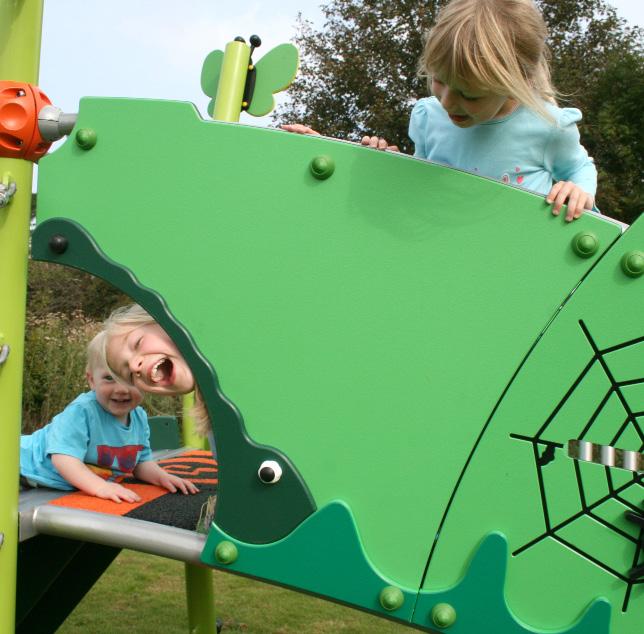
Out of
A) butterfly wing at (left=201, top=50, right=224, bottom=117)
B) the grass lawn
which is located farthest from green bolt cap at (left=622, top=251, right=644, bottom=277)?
the grass lawn

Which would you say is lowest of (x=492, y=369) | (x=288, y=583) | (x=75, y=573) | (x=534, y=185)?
(x=75, y=573)

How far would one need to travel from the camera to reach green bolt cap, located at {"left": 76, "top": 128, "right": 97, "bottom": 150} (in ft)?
4.45

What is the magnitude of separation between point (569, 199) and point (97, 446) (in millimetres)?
1206

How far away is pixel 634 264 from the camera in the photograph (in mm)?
1180

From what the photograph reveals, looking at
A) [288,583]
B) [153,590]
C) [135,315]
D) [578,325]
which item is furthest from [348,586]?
[153,590]

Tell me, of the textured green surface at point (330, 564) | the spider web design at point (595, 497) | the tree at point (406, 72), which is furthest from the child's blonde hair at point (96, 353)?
the tree at point (406, 72)

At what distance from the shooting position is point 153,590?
11.7 ft

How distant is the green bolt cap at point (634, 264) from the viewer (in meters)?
1.18

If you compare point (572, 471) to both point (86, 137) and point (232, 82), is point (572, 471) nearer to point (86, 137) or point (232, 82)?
point (86, 137)

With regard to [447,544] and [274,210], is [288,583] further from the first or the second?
[274,210]

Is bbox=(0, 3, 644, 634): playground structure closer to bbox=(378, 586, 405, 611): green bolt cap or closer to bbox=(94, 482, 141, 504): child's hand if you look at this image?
bbox=(378, 586, 405, 611): green bolt cap

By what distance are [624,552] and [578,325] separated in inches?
13.4

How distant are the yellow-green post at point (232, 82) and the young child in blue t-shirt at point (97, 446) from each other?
1160mm

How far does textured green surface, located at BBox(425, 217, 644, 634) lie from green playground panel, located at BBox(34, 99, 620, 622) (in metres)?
0.03
